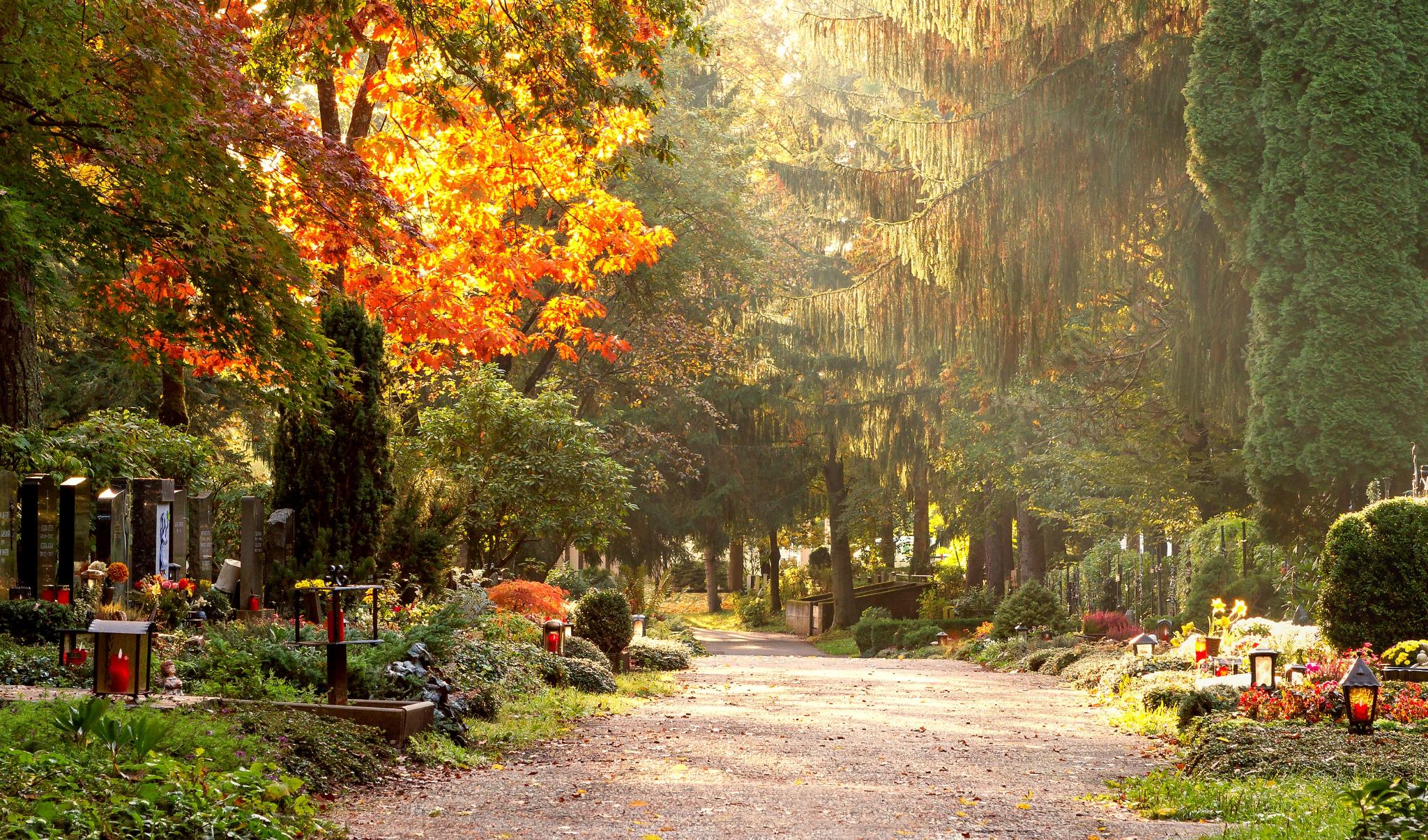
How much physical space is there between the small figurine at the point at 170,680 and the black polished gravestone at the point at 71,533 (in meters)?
3.60

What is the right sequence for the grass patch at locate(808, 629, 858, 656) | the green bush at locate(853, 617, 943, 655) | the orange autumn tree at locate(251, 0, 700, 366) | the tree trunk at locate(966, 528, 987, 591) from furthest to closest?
the tree trunk at locate(966, 528, 987, 591)
the grass patch at locate(808, 629, 858, 656)
the green bush at locate(853, 617, 943, 655)
the orange autumn tree at locate(251, 0, 700, 366)

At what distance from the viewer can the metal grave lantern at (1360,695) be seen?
8.48 m

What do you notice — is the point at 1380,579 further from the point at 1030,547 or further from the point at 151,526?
the point at 1030,547

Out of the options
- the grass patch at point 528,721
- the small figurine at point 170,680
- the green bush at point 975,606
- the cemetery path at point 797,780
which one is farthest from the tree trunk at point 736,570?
the small figurine at point 170,680

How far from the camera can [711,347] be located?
25406 millimetres

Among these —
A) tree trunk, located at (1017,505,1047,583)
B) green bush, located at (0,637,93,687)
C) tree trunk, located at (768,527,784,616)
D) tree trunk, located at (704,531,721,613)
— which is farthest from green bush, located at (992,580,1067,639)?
tree trunk, located at (704,531,721,613)

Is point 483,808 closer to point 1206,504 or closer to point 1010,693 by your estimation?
point 1010,693

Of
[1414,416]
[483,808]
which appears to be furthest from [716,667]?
[483,808]

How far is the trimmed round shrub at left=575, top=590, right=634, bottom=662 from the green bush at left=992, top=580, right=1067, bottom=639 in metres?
8.25

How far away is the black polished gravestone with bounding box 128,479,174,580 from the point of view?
12312mm

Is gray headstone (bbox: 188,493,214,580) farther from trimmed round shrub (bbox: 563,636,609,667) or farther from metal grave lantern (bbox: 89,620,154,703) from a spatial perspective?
metal grave lantern (bbox: 89,620,154,703)

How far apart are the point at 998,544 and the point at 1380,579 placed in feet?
70.4

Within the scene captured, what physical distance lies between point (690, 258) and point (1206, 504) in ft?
32.6

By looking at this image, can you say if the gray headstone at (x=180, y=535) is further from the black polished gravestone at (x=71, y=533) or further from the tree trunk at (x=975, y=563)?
the tree trunk at (x=975, y=563)
